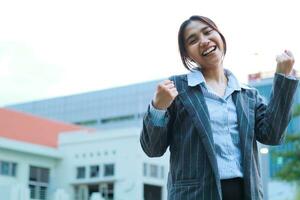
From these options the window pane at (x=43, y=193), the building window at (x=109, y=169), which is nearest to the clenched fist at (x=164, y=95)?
the window pane at (x=43, y=193)

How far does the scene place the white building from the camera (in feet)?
91.1

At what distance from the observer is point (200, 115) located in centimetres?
193

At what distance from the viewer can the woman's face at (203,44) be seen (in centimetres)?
202

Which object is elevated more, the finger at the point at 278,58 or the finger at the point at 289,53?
the finger at the point at 289,53

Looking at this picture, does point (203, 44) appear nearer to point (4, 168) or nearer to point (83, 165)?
point (4, 168)

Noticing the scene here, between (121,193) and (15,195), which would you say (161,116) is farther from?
(121,193)

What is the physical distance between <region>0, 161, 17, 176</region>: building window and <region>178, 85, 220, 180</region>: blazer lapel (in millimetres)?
26548

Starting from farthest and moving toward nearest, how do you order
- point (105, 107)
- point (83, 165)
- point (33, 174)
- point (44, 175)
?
point (105, 107) → point (44, 175) → point (33, 174) → point (83, 165)

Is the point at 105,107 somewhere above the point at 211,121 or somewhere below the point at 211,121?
above

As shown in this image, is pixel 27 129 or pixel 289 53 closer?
pixel 289 53

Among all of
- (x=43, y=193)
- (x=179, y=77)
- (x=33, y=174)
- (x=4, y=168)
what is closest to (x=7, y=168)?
(x=4, y=168)

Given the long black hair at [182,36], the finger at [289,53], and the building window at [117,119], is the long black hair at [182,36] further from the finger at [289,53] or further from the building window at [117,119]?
the building window at [117,119]

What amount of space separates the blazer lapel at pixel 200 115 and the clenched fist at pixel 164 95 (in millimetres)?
74

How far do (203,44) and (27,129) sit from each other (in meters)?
30.1
